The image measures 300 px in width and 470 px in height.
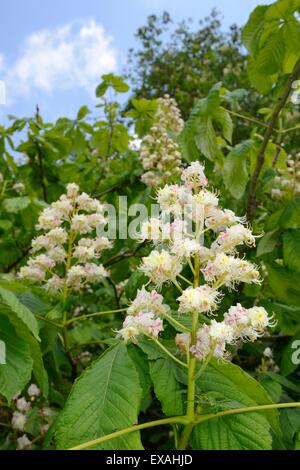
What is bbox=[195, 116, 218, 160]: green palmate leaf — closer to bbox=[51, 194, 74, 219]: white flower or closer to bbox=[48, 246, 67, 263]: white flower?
bbox=[51, 194, 74, 219]: white flower

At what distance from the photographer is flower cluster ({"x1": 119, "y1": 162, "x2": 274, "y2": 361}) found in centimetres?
118

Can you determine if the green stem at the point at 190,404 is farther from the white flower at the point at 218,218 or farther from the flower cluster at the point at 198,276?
the white flower at the point at 218,218

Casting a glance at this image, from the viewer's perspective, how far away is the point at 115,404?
110 centimetres

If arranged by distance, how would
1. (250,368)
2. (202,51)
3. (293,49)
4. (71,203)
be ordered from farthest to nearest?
(202,51) < (250,368) < (71,203) < (293,49)

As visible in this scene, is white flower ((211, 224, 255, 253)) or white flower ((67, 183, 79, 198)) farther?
white flower ((67, 183, 79, 198))

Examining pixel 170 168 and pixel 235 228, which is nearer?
pixel 235 228

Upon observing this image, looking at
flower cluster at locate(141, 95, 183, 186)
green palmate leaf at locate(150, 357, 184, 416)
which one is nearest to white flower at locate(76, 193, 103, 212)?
flower cluster at locate(141, 95, 183, 186)

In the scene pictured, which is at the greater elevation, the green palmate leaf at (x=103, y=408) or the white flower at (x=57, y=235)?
the white flower at (x=57, y=235)

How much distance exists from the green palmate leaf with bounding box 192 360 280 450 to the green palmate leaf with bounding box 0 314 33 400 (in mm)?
434

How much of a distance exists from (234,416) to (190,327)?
26 centimetres

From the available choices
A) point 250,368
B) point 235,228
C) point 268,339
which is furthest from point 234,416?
point 250,368

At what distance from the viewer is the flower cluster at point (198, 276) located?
3.88ft

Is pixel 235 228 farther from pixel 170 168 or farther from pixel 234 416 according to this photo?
pixel 170 168

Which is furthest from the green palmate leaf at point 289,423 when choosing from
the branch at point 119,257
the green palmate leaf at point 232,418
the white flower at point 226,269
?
the branch at point 119,257
